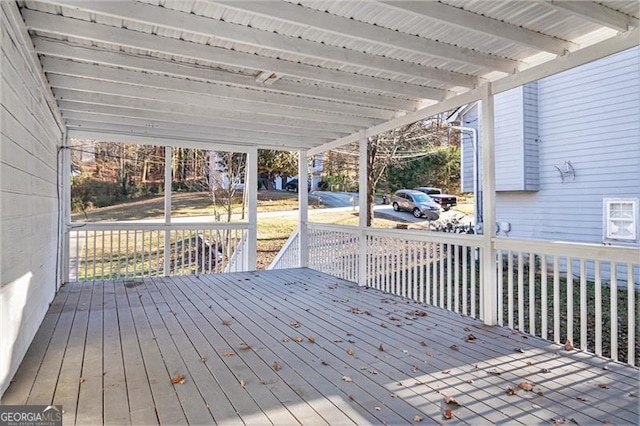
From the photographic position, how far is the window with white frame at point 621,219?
19.8 ft

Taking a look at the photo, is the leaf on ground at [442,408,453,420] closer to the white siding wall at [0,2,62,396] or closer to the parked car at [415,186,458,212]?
the white siding wall at [0,2,62,396]

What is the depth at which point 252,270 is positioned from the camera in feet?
23.7

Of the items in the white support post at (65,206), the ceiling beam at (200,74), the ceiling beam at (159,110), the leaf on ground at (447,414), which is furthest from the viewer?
the white support post at (65,206)

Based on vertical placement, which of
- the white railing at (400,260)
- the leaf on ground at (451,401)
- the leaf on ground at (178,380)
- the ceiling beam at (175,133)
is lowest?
the leaf on ground at (451,401)

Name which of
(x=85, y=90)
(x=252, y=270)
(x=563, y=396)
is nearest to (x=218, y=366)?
(x=563, y=396)

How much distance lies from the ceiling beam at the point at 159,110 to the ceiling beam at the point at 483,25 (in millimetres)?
3124

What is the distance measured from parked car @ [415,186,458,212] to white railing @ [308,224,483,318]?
127 inches

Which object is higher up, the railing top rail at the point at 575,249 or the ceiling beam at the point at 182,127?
the ceiling beam at the point at 182,127

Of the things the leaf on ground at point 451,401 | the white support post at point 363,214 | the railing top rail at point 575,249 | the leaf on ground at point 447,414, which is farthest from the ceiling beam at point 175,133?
the leaf on ground at point 447,414

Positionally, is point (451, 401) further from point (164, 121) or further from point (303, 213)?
point (303, 213)

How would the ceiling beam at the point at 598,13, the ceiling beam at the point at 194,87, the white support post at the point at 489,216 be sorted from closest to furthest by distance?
the ceiling beam at the point at 598,13
the ceiling beam at the point at 194,87
the white support post at the point at 489,216

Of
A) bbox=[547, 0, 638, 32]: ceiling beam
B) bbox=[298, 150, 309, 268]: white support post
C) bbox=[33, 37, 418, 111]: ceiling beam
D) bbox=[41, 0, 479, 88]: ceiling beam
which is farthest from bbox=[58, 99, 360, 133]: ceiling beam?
bbox=[547, 0, 638, 32]: ceiling beam

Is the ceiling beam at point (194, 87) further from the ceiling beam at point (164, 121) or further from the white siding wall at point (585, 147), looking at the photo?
the white siding wall at point (585, 147)

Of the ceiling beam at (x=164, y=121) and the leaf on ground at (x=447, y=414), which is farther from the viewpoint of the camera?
the ceiling beam at (x=164, y=121)
